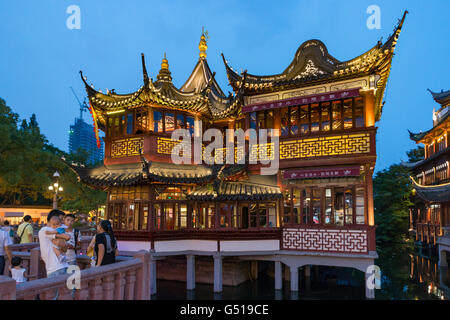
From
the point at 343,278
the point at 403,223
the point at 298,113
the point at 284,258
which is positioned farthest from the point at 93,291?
the point at 403,223

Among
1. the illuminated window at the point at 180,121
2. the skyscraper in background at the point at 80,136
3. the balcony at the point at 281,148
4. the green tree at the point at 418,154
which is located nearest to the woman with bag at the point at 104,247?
the balcony at the point at 281,148

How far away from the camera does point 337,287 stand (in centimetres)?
1572

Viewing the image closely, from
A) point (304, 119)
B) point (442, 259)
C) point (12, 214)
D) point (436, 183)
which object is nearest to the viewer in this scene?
point (304, 119)

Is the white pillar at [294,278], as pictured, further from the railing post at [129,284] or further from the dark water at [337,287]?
the railing post at [129,284]

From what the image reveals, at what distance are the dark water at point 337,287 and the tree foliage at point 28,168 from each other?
19881 mm

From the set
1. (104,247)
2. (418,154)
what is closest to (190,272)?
(104,247)

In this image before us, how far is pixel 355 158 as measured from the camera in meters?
13.4

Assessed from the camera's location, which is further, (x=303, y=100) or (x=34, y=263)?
(x=303, y=100)

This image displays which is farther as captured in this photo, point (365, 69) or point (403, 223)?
point (403, 223)

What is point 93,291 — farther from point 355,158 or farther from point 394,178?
point 394,178

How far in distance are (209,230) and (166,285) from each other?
3333mm

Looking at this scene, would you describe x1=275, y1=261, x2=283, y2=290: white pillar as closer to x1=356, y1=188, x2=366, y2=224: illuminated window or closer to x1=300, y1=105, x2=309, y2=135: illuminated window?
x1=356, y1=188, x2=366, y2=224: illuminated window

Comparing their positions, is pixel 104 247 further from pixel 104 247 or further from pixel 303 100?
pixel 303 100

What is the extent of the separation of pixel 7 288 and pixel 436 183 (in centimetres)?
3481
